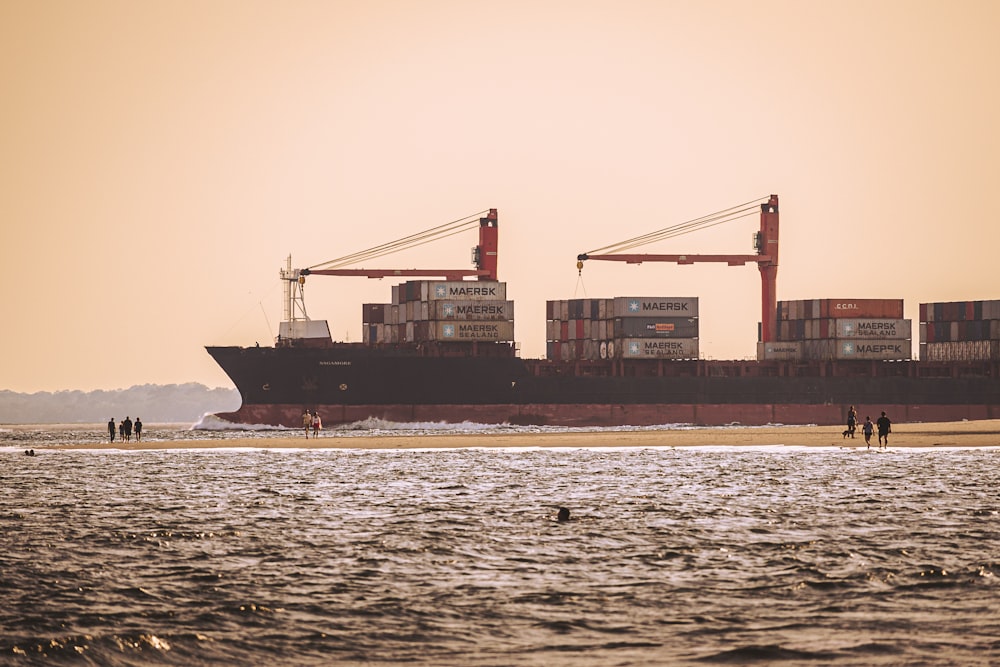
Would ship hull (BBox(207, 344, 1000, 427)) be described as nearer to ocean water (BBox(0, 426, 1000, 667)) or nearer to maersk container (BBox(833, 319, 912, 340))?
maersk container (BBox(833, 319, 912, 340))

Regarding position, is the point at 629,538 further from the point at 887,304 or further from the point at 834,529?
the point at 887,304

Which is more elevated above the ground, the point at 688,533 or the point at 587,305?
the point at 587,305

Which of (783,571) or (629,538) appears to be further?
(629,538)

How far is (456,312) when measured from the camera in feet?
309

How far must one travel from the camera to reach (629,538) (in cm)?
2598

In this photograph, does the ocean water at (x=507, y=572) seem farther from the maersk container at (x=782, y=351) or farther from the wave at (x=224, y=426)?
the maersk container at (x=782, y=351)

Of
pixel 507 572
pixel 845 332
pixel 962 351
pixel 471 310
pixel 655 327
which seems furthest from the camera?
pixel 962 351

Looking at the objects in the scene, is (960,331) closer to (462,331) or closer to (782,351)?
(782,351)

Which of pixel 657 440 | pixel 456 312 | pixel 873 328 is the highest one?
pixel 456 312

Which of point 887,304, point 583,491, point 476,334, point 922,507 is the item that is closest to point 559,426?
point 476,334

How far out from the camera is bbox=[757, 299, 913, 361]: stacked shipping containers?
99688mm

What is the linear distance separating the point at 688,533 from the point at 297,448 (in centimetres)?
3868

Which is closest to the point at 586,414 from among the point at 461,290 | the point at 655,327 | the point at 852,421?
the point at 655,327

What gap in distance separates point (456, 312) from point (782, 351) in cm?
2527
